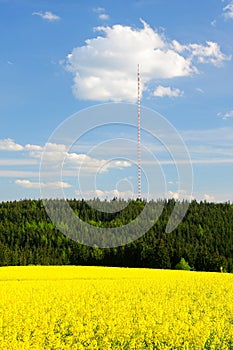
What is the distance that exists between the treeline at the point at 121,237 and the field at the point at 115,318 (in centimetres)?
8036

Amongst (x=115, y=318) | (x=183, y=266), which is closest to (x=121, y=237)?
→ (x=183, y=266)

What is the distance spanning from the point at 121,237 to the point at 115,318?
12807cm

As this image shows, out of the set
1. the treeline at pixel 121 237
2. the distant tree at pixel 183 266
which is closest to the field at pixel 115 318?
the distant tree at pixel 183 266

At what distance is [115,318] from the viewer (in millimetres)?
19969

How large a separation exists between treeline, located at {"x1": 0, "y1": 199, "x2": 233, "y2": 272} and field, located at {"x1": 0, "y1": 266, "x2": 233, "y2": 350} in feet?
264

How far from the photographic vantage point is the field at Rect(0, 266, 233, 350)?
16922mm

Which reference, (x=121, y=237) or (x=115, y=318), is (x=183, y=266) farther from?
(x=115, y=318)

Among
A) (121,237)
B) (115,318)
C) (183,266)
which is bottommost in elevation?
(183,266)

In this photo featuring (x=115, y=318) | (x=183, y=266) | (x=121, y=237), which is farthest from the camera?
(x=121, y=237)

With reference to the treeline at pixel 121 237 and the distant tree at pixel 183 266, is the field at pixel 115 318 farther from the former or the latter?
the treeline at pixel 121 237

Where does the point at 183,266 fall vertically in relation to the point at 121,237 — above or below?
below

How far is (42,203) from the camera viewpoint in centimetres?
19438

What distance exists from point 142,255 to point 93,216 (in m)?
67.4

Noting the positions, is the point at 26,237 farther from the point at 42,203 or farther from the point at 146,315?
the point at 146,315
